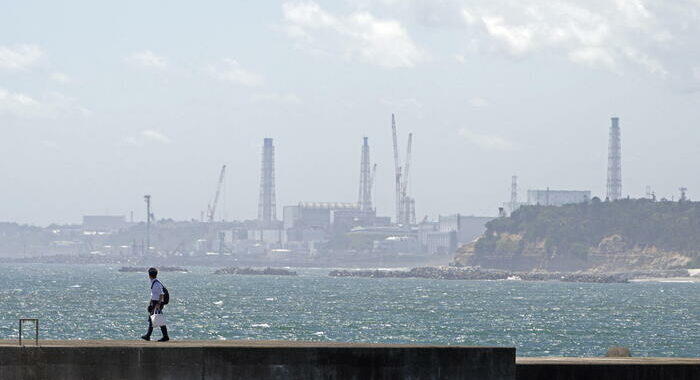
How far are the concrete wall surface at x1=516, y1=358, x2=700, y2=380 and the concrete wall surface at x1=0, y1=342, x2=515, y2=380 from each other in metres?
1.19

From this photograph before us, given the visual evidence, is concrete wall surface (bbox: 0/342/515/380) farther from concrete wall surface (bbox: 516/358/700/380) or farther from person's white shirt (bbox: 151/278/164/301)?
person's white shirt (bbox: 151/278/164/301)

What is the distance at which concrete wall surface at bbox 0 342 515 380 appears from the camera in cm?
2359

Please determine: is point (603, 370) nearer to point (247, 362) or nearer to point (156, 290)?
point (247, 362)

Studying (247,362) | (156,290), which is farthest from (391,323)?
(247,362)

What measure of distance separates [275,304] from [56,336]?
180 ft

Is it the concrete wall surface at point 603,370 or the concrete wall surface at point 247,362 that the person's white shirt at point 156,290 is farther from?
the concrete wall surface at point 603,370

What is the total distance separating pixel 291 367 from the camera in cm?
2412

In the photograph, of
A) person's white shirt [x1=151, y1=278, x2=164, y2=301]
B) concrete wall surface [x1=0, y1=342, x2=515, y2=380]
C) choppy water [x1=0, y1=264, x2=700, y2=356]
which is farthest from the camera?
choppy water [x1=0, y1=264, x2=700, y2=356]

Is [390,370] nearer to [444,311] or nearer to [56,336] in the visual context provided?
[56,336]

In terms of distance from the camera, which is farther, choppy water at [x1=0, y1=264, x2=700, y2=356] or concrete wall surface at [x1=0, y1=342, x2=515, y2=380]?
choppy water at [x1=0, y1=264, x2=700, y2=356]

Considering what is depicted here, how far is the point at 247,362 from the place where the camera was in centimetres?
2395

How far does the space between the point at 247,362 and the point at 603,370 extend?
6.99 metres

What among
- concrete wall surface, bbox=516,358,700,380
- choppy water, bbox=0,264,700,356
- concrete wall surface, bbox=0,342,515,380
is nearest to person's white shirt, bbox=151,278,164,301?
concrete wall surface, bbox=0,342,515,380

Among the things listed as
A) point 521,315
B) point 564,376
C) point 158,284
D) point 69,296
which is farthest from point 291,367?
point 69,296
